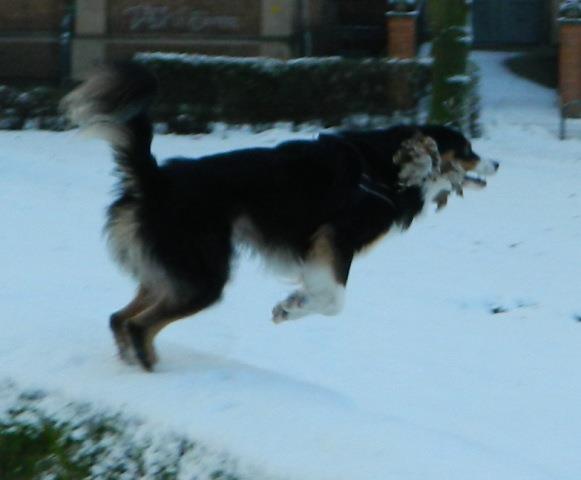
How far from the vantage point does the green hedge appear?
48.5 feet

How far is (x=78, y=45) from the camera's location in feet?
67.4

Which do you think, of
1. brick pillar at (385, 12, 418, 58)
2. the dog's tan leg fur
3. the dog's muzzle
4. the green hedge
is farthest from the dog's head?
brick pillar at (385, 12, 418, 58)

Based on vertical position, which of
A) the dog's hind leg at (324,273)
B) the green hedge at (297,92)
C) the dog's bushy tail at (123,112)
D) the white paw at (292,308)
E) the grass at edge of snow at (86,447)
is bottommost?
the grass at edge of snow at (86,447)

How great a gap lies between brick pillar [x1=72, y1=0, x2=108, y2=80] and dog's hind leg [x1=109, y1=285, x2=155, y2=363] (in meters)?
14.5

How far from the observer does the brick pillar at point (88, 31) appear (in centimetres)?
2041

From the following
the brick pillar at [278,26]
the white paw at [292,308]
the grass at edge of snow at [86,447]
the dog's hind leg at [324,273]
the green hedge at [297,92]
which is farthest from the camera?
the brick pillar at [278,26]

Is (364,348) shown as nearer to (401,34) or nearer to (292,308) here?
(292,308)

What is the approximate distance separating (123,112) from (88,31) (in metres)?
15.2

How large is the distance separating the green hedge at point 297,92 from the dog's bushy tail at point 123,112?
29.0 ft

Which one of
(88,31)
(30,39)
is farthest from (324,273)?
(30,39)

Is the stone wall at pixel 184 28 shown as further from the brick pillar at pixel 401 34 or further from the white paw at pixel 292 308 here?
the white paw at pixel 292 308

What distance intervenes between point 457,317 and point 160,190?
2.81 m

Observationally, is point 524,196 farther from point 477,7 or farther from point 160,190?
point 477,7

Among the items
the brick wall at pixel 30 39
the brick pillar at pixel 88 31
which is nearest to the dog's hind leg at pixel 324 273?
the brick pillar at pixel 88 31
